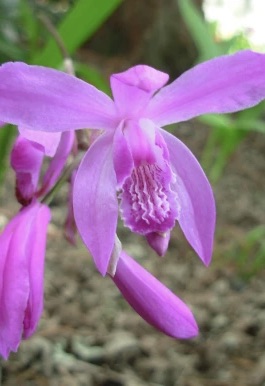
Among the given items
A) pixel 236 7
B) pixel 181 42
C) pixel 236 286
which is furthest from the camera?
pixel 236 7

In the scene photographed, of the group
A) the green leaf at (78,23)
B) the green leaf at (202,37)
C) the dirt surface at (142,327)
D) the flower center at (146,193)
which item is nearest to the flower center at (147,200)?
the flower center at (146,193)

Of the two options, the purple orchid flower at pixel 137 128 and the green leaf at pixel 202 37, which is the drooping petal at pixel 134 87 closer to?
the purple orchid flower at pixel 137 128

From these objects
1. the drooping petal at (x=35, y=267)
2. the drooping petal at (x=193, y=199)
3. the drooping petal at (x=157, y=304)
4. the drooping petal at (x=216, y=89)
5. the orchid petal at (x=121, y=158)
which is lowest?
the drooping petal at (x=157, y=304)

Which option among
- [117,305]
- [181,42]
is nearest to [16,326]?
[117,305]

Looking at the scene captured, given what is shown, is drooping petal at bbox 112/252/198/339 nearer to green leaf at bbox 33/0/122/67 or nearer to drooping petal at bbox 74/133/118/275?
drooping petal at bbox 74/133/118/275

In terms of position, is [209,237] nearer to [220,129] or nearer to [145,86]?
[145,86]

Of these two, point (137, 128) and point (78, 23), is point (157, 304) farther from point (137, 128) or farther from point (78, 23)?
point (78, 23)

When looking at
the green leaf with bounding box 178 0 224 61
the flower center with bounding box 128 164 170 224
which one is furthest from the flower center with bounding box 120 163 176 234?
the green leaf with bounding box 178 0 224 61
